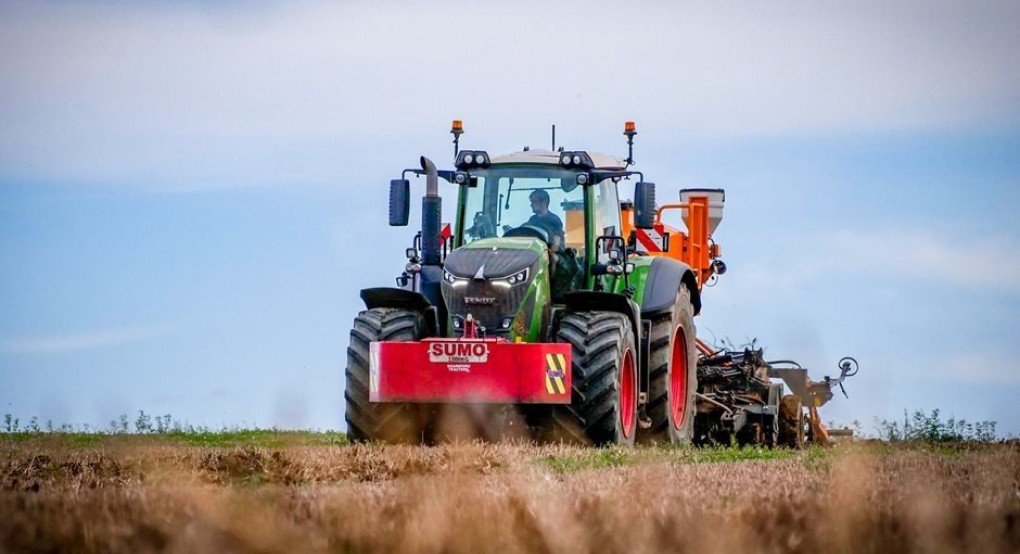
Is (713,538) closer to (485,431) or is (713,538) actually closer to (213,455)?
(213,455)

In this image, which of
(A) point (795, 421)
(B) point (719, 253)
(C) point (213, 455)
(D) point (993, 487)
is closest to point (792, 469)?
(D) point (993, 487)

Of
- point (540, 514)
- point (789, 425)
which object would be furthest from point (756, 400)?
point (540, 514)

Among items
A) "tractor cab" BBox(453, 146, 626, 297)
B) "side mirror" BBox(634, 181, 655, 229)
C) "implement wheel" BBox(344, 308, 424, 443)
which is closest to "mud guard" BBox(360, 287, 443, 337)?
"implement wheel" BBox(344, 308, 424, 443)

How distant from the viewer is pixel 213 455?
1115 centimetres

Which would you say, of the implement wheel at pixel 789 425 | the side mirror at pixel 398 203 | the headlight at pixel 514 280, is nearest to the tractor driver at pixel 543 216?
the headlight at pixel 514 280

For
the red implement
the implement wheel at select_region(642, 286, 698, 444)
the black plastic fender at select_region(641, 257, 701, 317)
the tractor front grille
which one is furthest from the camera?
the black plastic fender at select_region(641, 257, 701, 317)

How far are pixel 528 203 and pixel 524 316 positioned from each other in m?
1.40

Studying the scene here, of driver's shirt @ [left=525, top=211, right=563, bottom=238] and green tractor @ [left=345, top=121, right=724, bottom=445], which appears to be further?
driver's shirt @ [left=525, top=211, right=563, bottom=238]

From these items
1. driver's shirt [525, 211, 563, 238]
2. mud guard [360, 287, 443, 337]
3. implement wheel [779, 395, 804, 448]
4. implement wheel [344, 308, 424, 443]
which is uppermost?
driver's shirt [525, 211, 563, 238]

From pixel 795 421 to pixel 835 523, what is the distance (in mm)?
14350

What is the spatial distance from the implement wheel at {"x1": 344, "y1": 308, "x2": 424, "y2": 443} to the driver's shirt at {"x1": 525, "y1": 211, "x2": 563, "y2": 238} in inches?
66.5

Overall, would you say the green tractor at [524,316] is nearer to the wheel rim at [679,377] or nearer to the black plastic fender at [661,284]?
the black plastic fender at [661,284]

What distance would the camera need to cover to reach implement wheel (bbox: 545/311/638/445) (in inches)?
571

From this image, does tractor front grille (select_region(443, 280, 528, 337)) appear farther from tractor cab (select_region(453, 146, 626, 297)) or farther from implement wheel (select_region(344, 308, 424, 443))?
tractor cab (select_region(453, 146, 626, 297))
